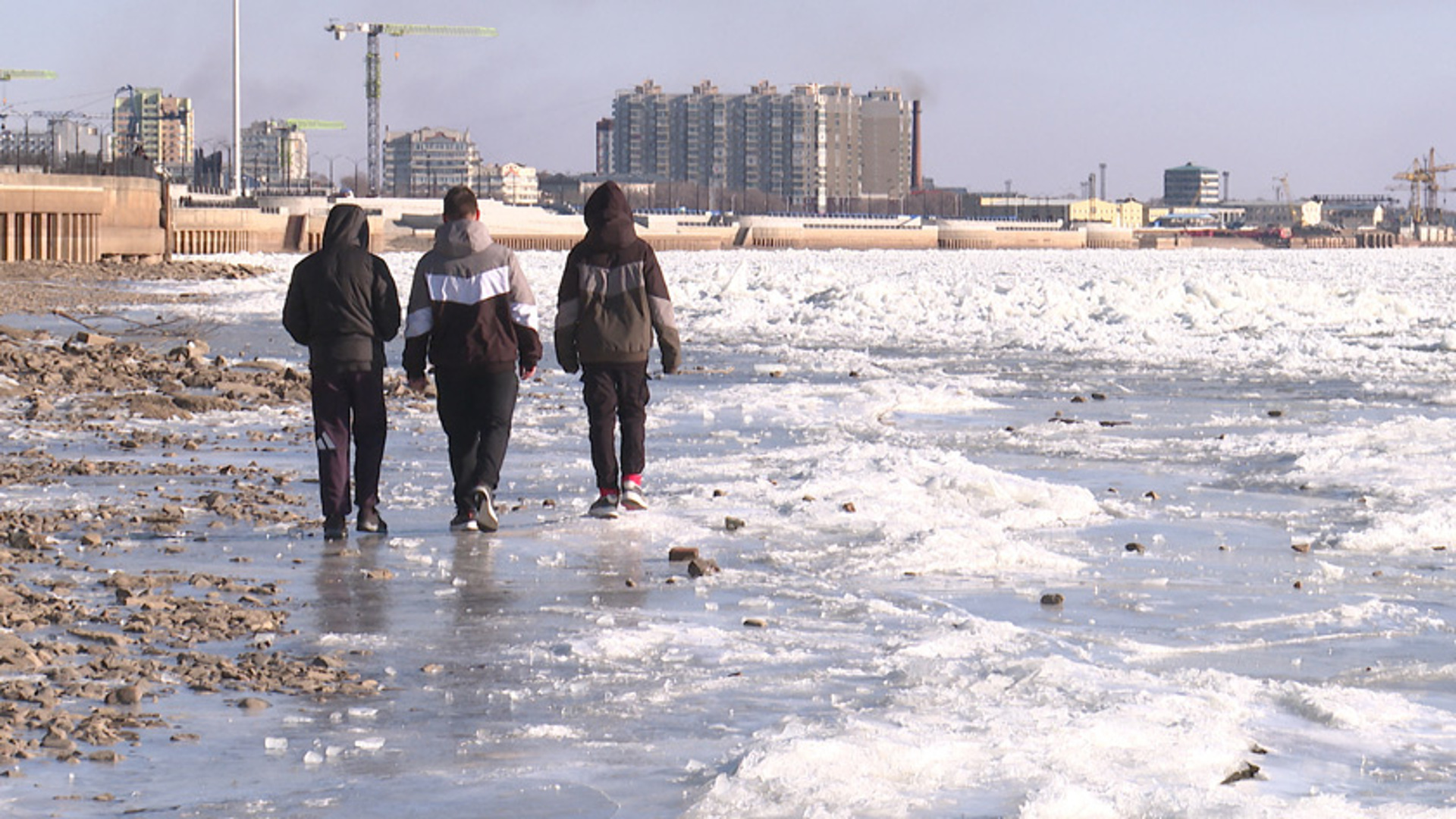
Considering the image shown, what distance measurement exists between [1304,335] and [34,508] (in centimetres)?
2385

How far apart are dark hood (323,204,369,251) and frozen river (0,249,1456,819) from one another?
1495 millimetres

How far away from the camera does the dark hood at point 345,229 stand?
997 centimetres

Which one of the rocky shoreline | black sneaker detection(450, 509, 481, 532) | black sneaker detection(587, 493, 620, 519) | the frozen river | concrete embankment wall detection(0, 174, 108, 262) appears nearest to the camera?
the frozen river

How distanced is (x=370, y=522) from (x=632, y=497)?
149 centimetres

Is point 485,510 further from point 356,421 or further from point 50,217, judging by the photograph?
point 50,217

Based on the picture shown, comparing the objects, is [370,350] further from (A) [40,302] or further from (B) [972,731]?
(A) [40,302]

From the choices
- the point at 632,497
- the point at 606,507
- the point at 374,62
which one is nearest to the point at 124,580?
the point at 606,507

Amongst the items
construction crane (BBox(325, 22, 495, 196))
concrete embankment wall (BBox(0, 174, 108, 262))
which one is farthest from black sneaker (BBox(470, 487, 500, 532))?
construction crane (BBox(325, 22, 495, 196))

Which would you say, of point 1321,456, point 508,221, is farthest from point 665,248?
point 1321,456

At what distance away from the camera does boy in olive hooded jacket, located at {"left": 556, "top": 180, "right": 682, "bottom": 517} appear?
10867mm

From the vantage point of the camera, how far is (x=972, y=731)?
20.2ft

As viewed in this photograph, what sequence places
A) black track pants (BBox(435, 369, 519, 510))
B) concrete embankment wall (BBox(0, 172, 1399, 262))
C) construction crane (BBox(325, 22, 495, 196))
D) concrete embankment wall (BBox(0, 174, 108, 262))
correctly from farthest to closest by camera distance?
construction crane (BBox(325, 22, 495, 196)), concrete embankment wall (BBox(0, 172, 1399, 262)), concrete embankment wall (BBox(0, 174, 108, 262)), black track pants (BBox(435, 369, 519, 510))

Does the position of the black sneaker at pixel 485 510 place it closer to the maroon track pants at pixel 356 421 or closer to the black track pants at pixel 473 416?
the black track pants at pixel 473 416

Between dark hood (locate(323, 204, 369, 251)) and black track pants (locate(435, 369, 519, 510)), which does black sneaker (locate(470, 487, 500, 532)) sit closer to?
black track pants (locate(435, 369, 519, 510))
